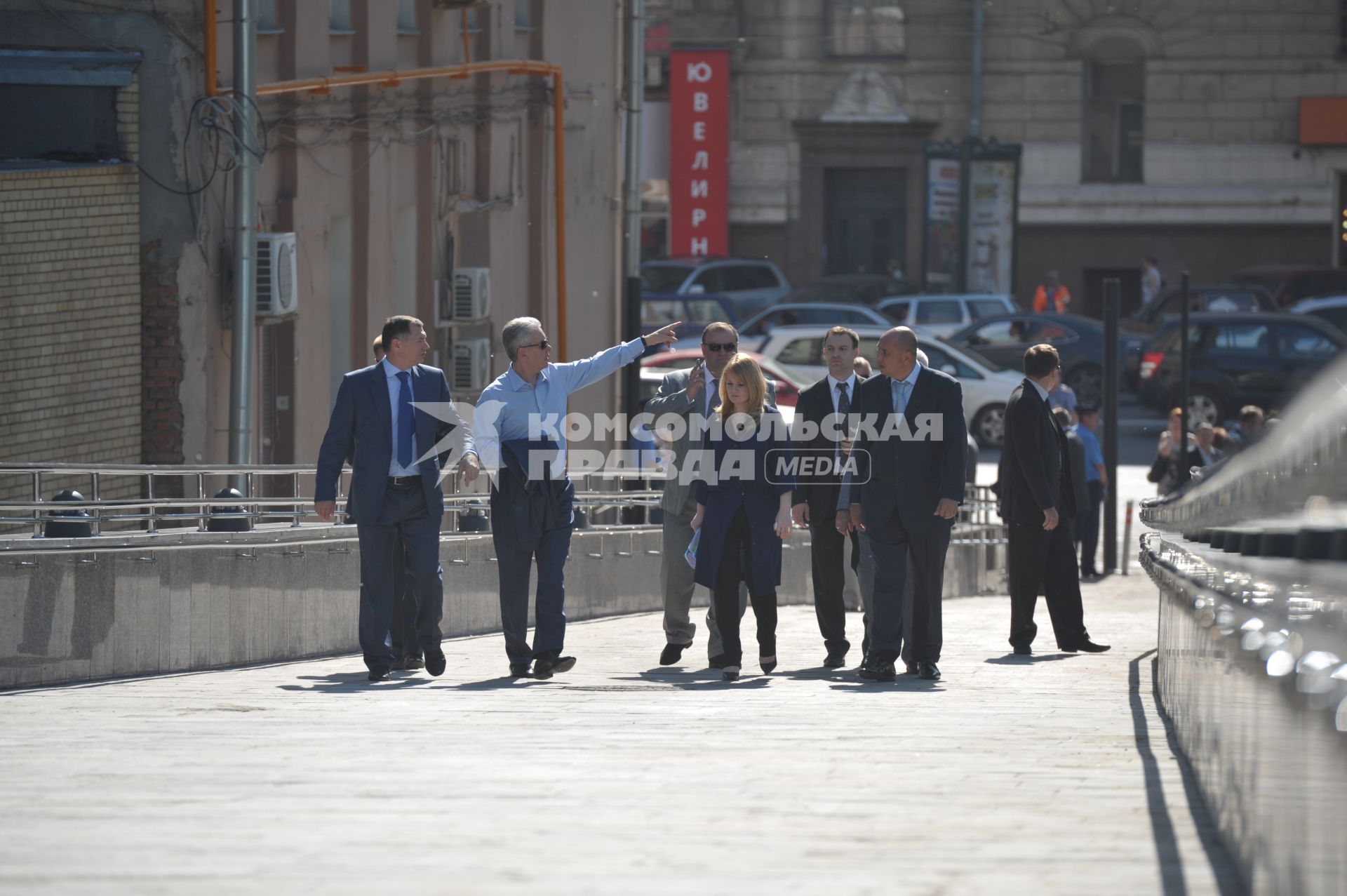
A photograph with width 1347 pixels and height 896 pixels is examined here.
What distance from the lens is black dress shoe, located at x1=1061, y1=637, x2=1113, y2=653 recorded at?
11.5 metres

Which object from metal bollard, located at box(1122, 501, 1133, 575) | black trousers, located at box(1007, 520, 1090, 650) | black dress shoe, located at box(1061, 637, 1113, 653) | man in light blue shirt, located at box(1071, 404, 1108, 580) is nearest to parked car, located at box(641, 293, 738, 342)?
metal bollard, located at box(1122, 501, 1133, 575)

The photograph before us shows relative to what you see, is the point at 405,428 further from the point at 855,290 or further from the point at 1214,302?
the point at 855,290

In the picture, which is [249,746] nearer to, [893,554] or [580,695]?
[580,695]

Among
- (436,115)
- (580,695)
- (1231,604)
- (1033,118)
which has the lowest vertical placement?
(580,695)

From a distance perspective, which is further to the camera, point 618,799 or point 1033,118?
point 1033,118

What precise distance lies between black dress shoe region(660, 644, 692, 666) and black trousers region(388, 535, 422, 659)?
48.9 inches

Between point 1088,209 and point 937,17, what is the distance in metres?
5.17

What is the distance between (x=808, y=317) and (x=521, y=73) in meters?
13.4

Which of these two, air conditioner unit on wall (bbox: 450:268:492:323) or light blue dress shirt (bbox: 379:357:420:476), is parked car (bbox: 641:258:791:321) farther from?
light blue dress shirt (bbox: 379:357:420:476)

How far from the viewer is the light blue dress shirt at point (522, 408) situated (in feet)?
32.0

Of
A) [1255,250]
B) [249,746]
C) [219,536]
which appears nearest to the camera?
[249,746]

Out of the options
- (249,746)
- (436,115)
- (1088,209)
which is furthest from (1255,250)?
(249,746)

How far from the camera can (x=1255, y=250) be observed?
44.5 m

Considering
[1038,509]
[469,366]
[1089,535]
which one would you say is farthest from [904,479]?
[469,366]
